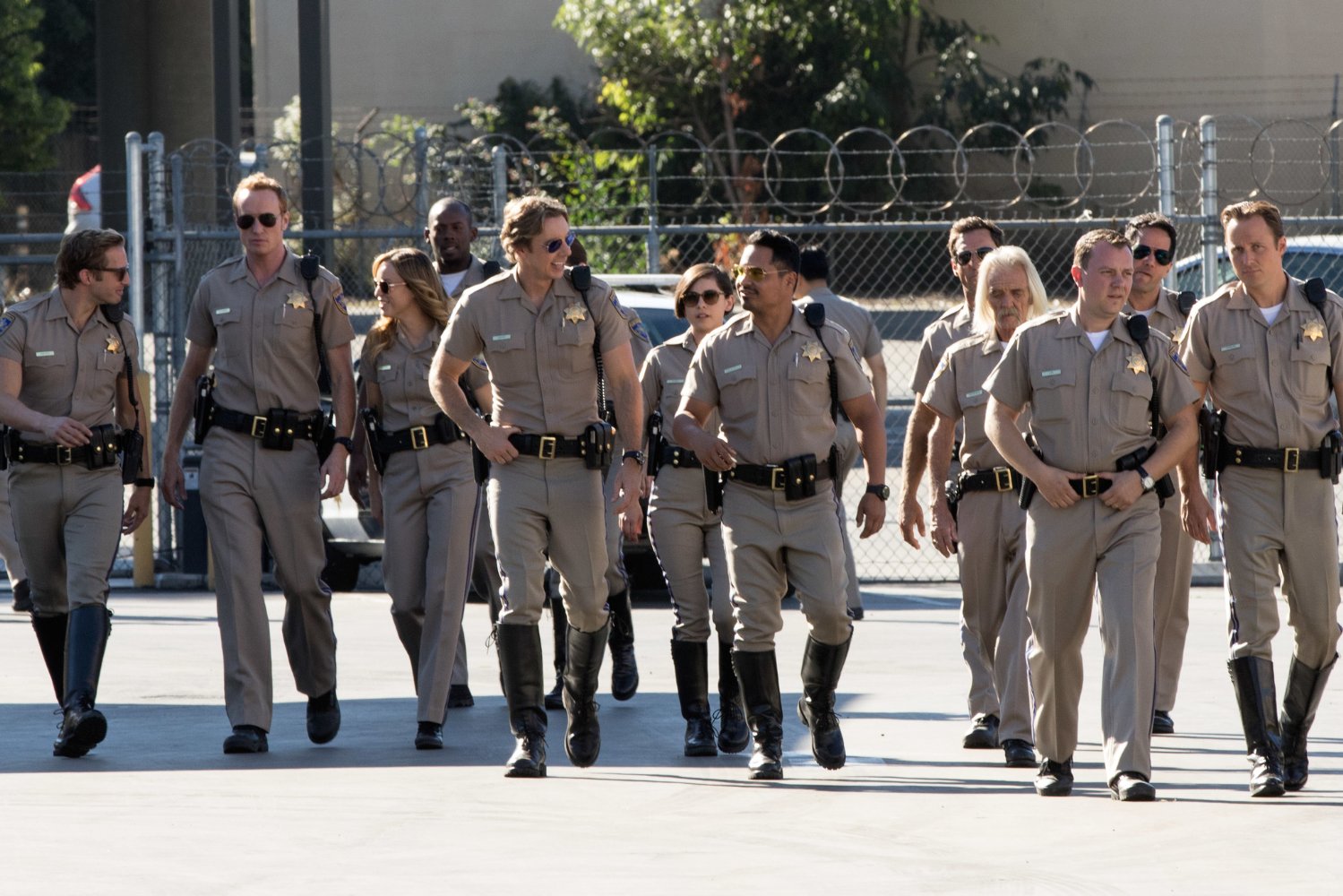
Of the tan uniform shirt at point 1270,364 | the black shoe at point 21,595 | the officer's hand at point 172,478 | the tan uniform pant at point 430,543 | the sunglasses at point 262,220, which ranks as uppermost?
the sunglasses at point 262,220

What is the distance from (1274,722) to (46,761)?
4.45 meters

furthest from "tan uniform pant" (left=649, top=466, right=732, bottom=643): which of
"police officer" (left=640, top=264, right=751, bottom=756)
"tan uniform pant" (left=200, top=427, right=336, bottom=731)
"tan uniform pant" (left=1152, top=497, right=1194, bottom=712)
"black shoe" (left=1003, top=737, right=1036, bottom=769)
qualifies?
"tan uniform pant" (left=1152, top=497, right=1194, bottom=712)

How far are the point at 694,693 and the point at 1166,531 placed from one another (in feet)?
6.46

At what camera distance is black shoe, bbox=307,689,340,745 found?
791 cm

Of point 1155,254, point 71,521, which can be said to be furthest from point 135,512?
point 1155,254

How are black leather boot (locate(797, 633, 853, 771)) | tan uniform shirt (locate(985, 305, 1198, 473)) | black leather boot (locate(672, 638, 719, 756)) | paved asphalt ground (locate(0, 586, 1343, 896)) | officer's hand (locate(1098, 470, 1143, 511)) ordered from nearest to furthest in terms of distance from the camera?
paved asphalt ground (locate(0, 586, 1343, 896))
officer's hand (locate(1098, 470, 1143, 511))
tan uniform shirt (locate(985, 305, 1198, 473))
black leather boot (locate(797, 633, 853, 771))
black leather boot (locate(672, 638, 719, 756))

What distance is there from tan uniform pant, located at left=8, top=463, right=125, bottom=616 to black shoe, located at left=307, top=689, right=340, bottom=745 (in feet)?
2.99

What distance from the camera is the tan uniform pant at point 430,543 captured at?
7.93m

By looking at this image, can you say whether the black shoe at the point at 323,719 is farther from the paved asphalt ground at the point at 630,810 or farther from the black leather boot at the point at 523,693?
the black leather boot at the point at 523,693

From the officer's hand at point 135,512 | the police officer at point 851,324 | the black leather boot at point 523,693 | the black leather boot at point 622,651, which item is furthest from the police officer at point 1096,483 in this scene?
the officer's hand at point 135,512

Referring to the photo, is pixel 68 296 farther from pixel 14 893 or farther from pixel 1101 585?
pixel 1101 585

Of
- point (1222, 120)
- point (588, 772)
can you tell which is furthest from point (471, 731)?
point (1222, 120)

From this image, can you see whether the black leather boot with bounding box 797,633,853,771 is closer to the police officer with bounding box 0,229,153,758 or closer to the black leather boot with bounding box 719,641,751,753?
the black leather boot with bounding box 719,641,751,753

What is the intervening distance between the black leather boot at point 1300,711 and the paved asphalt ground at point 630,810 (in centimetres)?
12
